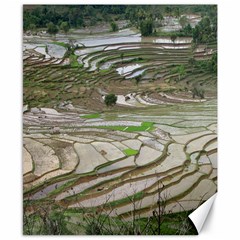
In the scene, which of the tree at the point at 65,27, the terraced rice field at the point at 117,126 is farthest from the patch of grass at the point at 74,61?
the tree at the point at 65,27

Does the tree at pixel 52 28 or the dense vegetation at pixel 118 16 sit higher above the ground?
the dense vegetation at pixel 118 16

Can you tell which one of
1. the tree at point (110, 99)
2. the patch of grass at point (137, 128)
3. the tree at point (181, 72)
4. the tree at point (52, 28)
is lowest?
the patch of grass at point (137, 128)

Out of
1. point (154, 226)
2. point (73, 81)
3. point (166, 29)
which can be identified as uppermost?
point (166, 29)

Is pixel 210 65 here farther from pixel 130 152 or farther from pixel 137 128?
pixel 130 152

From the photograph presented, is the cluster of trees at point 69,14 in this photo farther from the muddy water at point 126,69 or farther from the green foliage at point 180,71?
the green foliage at point 180,71

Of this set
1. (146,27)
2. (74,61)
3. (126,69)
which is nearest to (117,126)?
(126,69)

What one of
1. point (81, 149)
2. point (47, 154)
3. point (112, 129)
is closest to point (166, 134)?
point (112, 129)
